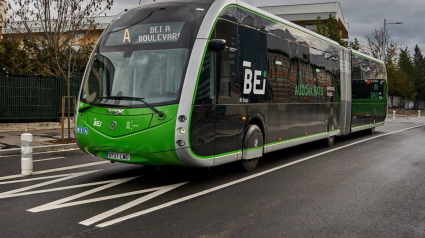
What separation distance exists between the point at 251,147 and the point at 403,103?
185 feet

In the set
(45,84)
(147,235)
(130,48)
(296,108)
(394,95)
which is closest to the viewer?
(147,235)

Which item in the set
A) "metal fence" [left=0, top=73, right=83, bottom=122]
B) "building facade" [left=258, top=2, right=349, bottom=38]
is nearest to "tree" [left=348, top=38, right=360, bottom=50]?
"building facade" [left=258, top=2, right=349, bottom=38]

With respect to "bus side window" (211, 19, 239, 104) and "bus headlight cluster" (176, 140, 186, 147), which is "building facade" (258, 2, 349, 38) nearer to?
"bus side window" (211, 19, 239, 104)

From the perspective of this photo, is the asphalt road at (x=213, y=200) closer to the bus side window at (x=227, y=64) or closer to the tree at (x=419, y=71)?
the bus side window at (x=227, y=64)

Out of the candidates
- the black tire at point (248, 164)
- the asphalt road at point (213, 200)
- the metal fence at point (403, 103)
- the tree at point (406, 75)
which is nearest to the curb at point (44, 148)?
the asphalt road at point (213, 200)

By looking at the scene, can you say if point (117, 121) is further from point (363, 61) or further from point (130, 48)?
point (363, 61)

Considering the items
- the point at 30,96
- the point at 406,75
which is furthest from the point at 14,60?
the point at 406,75

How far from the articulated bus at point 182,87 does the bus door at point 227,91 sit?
18 millimetres

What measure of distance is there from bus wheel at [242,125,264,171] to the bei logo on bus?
0.73 m

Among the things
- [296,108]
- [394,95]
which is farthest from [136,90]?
[394,95]

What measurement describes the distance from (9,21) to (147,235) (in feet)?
64.4

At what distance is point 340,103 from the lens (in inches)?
579

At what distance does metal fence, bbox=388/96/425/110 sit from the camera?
5624 cm

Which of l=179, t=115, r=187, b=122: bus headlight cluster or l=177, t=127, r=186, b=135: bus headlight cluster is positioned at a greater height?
l=179, t=115, r=187, b=122: bus headlight cluster
